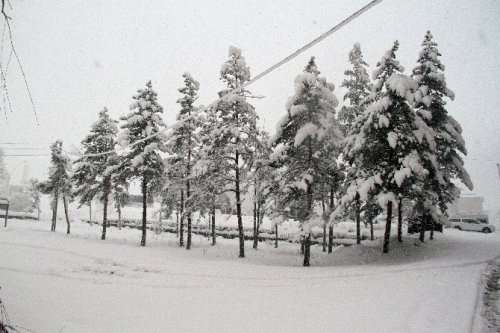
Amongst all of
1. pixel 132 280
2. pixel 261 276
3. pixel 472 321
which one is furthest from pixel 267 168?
pixel 472 321

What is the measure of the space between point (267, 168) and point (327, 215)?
4699 mm

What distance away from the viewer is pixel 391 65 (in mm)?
17031

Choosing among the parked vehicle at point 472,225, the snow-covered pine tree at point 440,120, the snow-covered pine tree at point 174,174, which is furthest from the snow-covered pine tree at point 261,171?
the parked vehicle at point 472,225

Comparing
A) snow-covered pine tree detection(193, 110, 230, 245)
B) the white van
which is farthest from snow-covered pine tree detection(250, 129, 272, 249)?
the white van

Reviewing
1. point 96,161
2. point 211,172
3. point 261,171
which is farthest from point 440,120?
point 96,161

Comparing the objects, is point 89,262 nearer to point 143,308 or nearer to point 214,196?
point 214,196

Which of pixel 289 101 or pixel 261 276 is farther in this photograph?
pixel 289 101

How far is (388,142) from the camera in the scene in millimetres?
16250

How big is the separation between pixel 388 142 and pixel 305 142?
4.28 metres

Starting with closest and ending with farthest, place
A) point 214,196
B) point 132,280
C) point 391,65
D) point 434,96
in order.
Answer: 1. point 132,280
2. point 391,65
3. point 434,96
4. point 214,196

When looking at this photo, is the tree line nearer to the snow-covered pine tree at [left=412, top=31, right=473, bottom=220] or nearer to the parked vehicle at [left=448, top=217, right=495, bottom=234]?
the snow-covered pine tree at [left=412, top=31, right=473, bottom=220]

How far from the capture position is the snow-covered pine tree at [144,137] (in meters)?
26.7

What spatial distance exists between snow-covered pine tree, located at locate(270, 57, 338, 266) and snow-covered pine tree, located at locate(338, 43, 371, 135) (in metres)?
7.07

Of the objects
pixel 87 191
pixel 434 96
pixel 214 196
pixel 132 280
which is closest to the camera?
pixel 132 280
